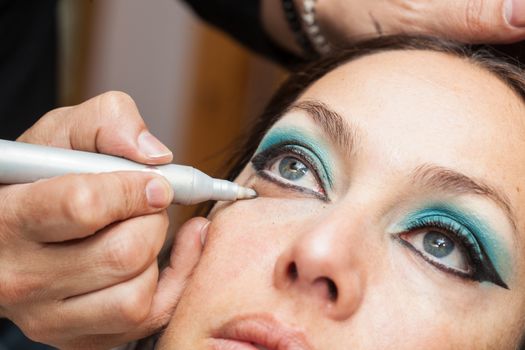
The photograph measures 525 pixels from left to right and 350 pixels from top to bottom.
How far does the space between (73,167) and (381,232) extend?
0.39 meters

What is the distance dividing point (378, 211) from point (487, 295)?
0.62 feet

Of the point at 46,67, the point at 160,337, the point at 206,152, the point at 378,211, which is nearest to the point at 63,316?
the point at 160,337

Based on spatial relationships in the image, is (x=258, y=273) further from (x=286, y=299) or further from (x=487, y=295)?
(x=487, y=295)

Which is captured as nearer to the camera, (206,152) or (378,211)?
(378,211)

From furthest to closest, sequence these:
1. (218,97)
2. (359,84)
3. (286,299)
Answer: (218,97), (359,84), (286,299)

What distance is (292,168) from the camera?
37.7 inches

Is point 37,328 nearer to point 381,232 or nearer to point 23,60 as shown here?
point 381,232

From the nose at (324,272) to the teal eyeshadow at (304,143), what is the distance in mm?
119

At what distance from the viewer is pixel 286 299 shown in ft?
2.53

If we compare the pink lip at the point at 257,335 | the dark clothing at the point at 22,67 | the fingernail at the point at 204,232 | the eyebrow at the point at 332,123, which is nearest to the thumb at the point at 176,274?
the fingernail at the point at 204,232

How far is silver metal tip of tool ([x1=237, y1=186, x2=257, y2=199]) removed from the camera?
2.95ft

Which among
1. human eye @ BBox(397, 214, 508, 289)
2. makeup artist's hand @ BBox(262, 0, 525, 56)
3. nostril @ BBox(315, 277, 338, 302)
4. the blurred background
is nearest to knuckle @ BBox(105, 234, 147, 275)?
Result: nostril @ BBox(315, 277, 338, 302)

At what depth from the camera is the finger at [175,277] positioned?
2.83ft

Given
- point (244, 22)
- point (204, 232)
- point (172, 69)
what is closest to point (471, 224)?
point (204, 232)
